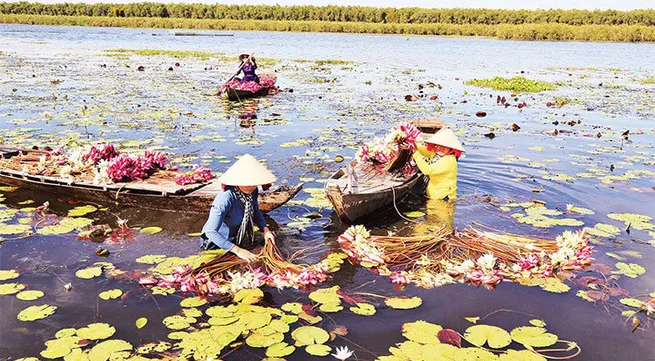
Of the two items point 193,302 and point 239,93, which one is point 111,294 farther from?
point 239,93

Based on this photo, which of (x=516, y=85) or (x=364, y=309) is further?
(x=516, y=85)

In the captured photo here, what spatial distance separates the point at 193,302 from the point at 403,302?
197 centimetres

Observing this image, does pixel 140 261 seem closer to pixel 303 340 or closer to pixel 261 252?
pixel 261 252

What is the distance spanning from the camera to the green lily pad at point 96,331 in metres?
4.20

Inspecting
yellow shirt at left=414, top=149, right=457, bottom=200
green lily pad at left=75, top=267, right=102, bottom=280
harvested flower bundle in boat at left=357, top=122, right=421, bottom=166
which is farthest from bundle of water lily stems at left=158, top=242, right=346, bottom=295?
harvested flower bundle in boat at left=357, top=122, right=421, bottom=166

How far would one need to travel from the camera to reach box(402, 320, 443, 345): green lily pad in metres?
4.29

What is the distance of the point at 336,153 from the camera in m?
10.4

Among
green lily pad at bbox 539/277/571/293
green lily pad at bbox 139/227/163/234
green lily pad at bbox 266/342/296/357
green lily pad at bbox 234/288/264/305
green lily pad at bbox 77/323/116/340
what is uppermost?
green lily pad at bbox 139/227/163/234

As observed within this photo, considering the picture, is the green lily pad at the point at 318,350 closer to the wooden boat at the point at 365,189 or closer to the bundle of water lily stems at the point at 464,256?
the bundle of water lily stems at the point at 464,256

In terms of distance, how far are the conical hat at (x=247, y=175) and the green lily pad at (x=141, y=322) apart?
59.3 inches

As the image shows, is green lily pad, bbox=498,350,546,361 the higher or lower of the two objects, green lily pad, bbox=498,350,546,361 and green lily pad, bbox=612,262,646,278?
the higher

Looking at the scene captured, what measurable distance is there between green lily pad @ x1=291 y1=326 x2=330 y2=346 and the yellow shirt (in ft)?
11.3

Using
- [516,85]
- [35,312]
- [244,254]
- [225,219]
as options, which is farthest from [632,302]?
[516,85]

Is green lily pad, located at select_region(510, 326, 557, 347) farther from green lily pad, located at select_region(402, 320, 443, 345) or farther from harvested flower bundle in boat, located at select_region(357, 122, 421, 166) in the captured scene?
harvested flower bundle in boat, located at select_region(357, 122, 421, 166)
